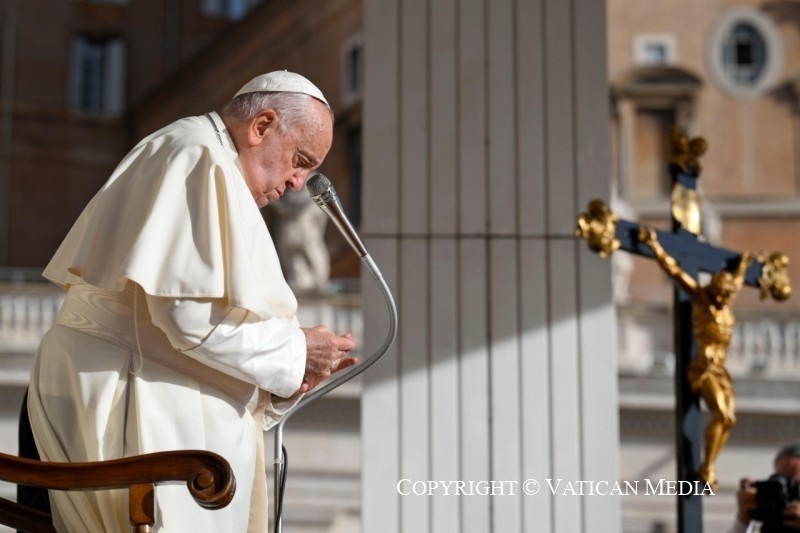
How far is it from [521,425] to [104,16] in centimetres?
2393

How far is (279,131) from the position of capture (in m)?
3.43

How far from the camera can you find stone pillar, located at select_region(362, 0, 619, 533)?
195 inches

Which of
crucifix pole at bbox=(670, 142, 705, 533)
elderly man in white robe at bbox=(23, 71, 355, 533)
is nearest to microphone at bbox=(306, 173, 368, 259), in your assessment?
elderly man in white robe at bbox=(23, 71, 355, 533)

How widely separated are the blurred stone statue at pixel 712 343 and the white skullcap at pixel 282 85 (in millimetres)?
2096

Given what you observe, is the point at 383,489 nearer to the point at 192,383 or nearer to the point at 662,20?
the point at 192,383

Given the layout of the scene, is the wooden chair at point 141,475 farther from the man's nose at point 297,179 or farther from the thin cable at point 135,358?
the man's nose at point 297,179

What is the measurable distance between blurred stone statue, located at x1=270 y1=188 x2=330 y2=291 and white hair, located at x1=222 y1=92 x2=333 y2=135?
1192 cm

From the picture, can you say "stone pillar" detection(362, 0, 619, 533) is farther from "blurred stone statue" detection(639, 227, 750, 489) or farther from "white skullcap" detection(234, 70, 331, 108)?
"white skullcap" detection(234, 70, 331, 108)

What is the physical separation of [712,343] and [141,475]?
2.86 m

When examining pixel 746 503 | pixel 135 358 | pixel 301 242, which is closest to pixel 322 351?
pixel 135 358

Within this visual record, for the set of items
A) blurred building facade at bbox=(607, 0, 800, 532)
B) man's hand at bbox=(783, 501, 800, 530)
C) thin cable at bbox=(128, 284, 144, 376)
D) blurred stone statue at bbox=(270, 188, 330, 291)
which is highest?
blurred building facade at bbox=(607, 0, 800, 532)

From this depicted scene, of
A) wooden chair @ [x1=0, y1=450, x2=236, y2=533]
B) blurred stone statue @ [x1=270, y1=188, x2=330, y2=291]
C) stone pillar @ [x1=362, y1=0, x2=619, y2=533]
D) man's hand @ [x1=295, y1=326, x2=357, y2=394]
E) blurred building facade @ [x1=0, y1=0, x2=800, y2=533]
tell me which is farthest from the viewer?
blurred stone statue @ [x1=270, y1=188, x2=330, y2=291]

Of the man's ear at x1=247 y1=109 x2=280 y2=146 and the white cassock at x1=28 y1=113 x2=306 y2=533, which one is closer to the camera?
the white cassock at x1=28 y1=113 x2=306 y2=533

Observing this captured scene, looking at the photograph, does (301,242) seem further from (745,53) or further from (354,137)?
(745,53)
